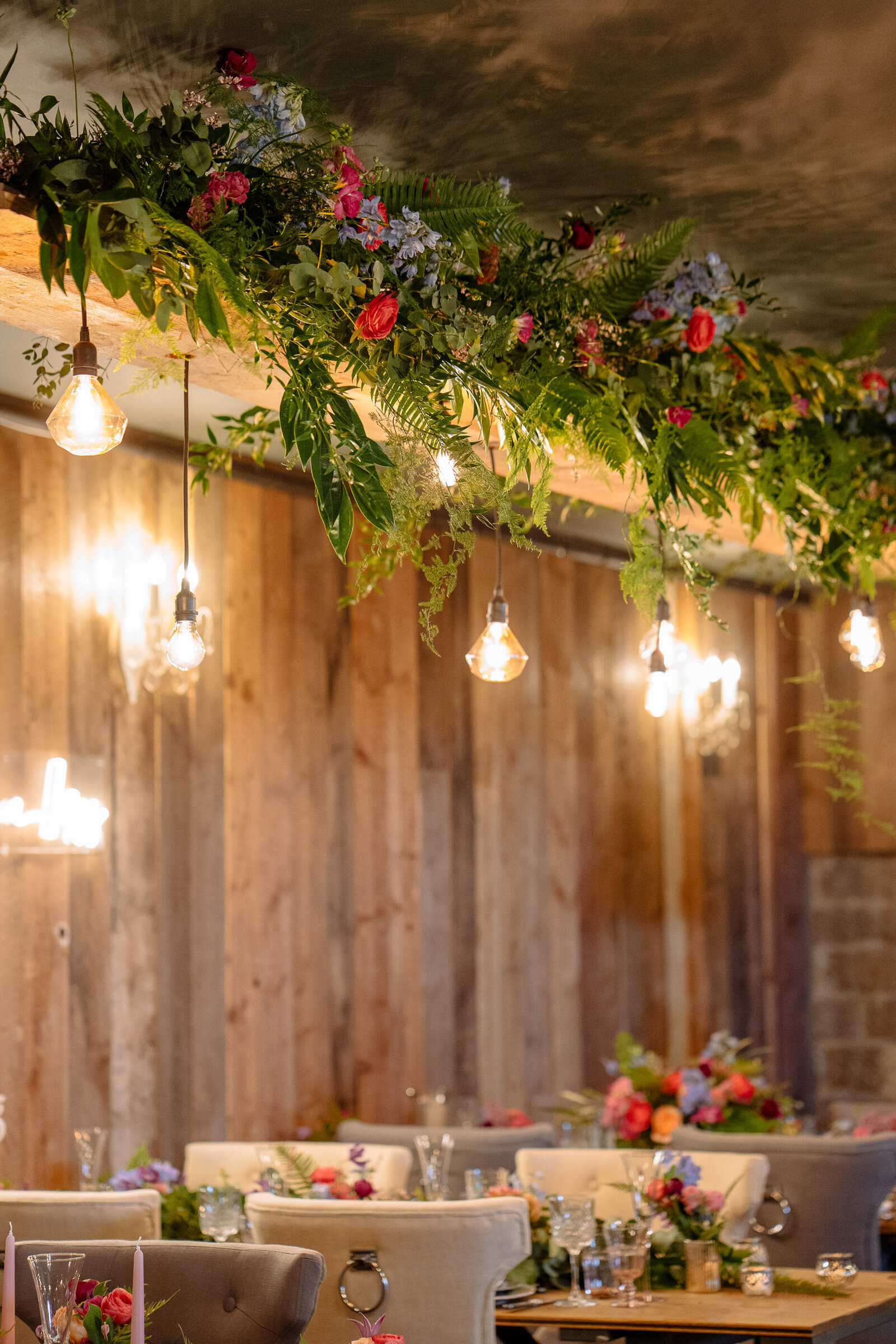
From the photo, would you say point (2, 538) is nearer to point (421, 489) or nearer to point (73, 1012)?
point (73, 1012)

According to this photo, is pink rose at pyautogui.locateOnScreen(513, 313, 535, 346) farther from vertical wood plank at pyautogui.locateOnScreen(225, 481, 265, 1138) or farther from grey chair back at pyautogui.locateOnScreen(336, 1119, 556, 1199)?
grey chair back at pyautogui.locateOnScreen(336, 1119, 556, 1199)

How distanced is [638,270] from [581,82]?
1.47ft

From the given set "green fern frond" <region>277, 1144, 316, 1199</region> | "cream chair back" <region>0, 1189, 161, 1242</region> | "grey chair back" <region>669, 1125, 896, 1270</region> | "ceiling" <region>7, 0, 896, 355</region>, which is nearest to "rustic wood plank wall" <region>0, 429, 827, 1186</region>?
"green fern frond" <region>277, 1144, 316, 1199</region>

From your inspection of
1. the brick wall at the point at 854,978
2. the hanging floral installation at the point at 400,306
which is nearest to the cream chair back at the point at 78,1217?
the hanging floral installation at the point at 400,306

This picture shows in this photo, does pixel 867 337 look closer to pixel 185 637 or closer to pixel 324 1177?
pixel 185 637

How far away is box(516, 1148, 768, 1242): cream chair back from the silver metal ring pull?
46.4 inches

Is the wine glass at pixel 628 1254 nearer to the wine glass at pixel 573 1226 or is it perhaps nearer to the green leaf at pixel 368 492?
the wine glass at pixel 573 1226

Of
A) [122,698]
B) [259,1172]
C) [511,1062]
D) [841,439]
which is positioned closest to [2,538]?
[122,698]

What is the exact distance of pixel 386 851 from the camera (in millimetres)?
5969

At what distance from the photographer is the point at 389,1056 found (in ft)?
19.3

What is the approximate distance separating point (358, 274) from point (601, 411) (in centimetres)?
62

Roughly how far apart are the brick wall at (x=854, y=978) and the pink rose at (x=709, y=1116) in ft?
10.1

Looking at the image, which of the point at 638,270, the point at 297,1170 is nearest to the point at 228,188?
the point at 638,270

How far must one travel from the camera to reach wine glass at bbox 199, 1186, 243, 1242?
12.4 ft
